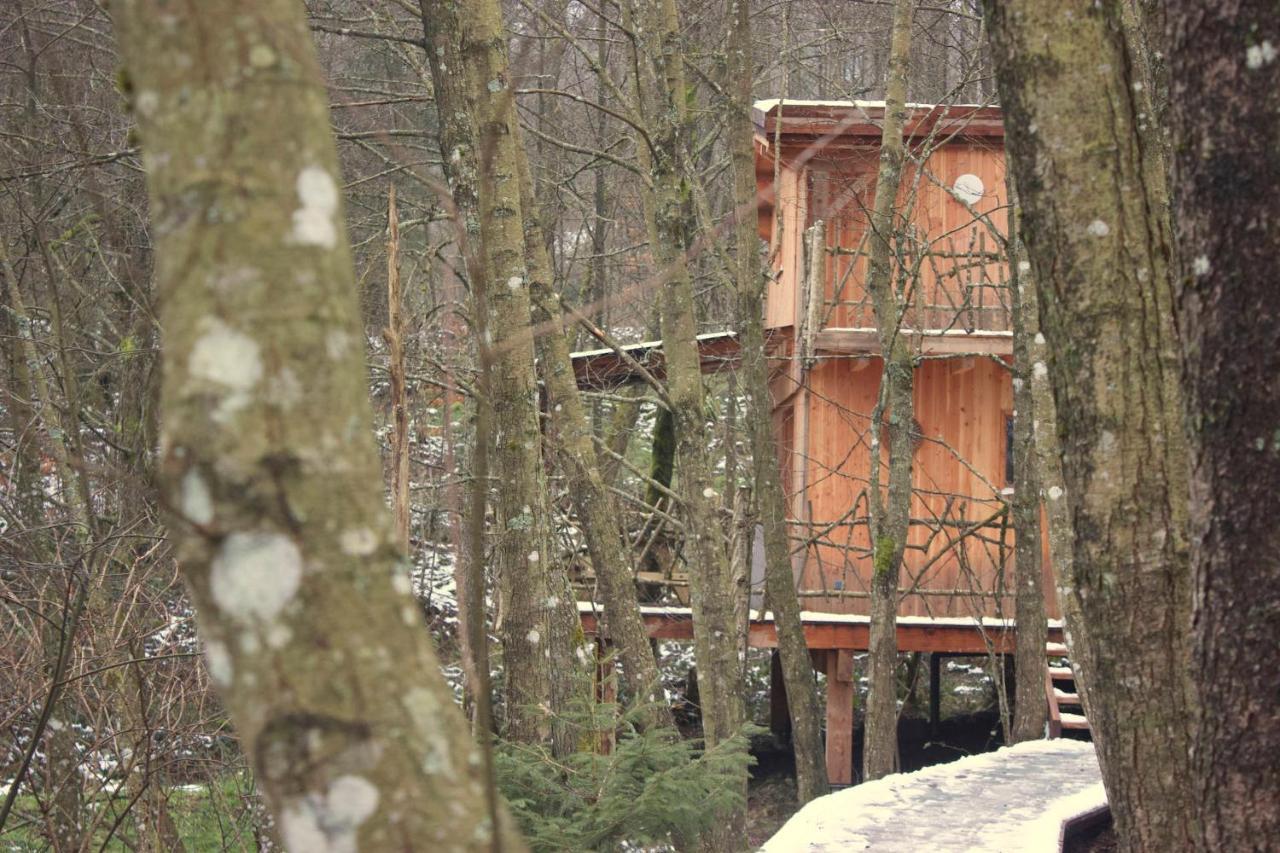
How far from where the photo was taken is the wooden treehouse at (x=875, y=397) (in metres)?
14.2

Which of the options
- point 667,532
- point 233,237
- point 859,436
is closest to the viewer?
point 233,237

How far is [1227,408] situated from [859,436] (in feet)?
41.0

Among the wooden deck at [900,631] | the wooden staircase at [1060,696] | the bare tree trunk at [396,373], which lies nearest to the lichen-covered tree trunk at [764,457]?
the wooden staircase at [1060,696]

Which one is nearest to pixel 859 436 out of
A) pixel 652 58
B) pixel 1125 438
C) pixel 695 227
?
pixel 695 227

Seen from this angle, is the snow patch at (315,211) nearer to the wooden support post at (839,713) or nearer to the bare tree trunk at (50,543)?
the bare tree trunk at (50,543)

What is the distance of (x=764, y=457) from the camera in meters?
11.7

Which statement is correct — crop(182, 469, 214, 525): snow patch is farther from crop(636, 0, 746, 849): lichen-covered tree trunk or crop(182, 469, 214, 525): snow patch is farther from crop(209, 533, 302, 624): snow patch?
crop(636, 0, 746, 849): lichen-covered tree trunk

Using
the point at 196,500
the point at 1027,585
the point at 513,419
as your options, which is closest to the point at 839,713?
the point at 1027,585

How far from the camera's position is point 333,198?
1.58 m

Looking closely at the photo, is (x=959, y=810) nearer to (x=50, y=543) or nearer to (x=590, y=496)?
(x=590, y=496)

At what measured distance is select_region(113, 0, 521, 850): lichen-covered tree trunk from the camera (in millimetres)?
1484

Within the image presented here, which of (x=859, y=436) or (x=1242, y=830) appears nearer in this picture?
(x=1242, y=830)

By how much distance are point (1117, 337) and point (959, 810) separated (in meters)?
4.80

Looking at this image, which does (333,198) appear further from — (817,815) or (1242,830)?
(817,815)
